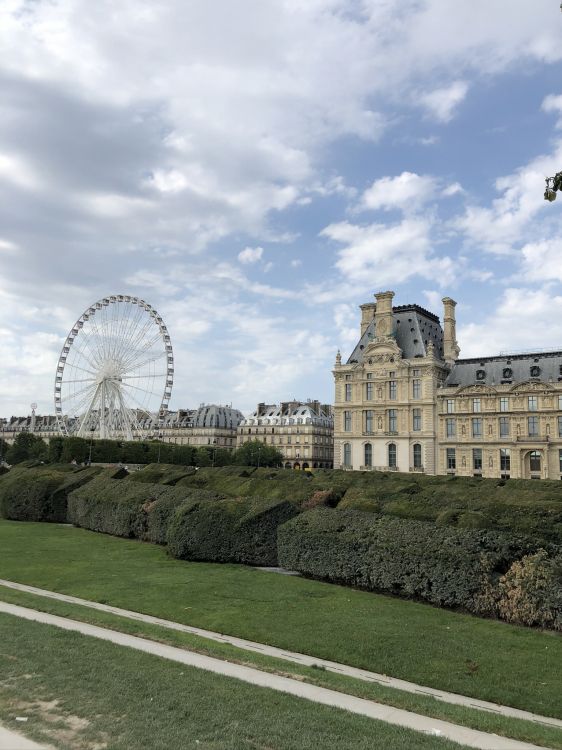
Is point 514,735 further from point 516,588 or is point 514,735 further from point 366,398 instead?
point 366,398

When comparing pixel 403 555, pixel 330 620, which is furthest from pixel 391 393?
pixel 330 620

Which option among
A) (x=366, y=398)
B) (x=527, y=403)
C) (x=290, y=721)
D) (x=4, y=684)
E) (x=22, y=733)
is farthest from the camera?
(x=366, y=398)

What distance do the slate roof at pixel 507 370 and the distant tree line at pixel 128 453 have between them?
36.8 meters

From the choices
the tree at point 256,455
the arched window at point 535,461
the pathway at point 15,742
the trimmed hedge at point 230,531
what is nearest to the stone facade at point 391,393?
the arched window at point 535,461

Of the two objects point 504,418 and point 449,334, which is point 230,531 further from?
point 449,334

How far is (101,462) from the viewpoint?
248 feet

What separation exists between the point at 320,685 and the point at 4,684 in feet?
14.8

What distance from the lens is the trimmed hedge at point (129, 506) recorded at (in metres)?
23.9

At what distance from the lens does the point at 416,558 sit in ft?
50.2

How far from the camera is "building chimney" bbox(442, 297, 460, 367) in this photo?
8938cm

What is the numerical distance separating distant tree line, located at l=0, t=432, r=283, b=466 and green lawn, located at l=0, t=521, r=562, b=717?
50913 mm

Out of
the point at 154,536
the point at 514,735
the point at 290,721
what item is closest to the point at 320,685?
the point at 290,721

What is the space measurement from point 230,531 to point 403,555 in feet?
20.8

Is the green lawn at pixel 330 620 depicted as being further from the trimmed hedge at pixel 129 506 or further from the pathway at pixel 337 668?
the trimmed hedge at pixel 129 506
